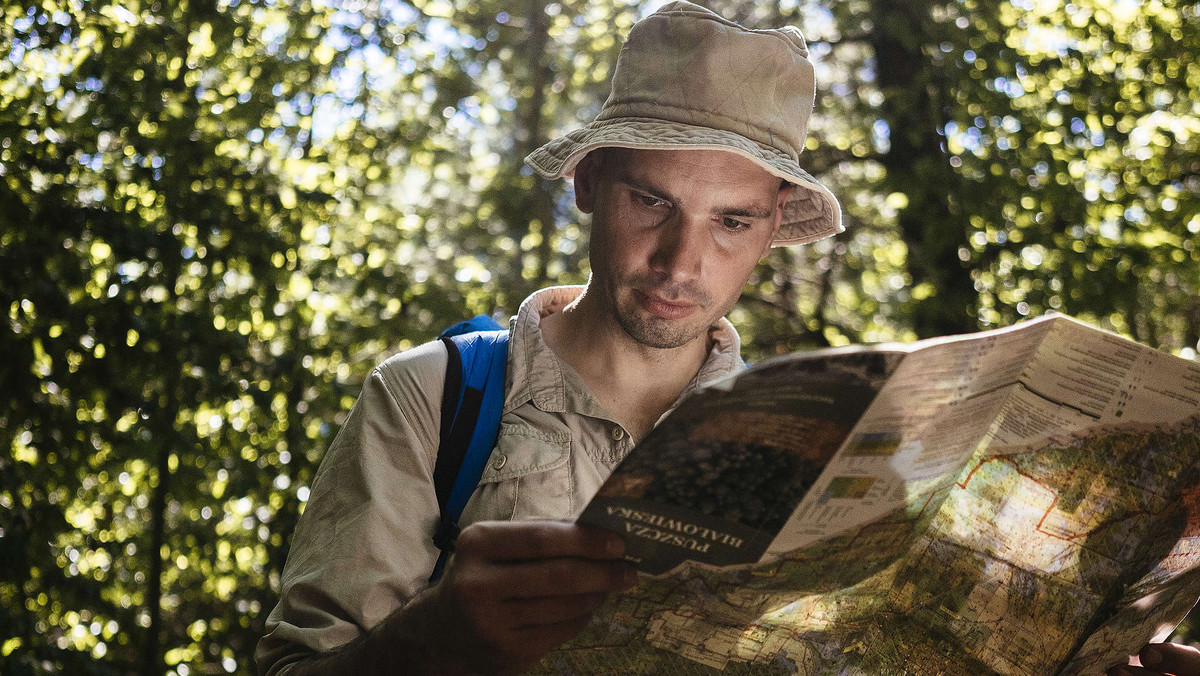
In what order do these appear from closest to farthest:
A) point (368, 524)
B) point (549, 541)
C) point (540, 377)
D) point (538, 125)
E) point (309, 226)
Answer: point (549, 541)
point (368, 524)
point (540, 377)
point (309, 226)
point (538, 125)

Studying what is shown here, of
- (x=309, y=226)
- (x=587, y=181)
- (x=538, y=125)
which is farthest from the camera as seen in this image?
(x=538, y=125)

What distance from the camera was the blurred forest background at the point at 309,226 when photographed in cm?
346

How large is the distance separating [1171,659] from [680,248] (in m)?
1.10

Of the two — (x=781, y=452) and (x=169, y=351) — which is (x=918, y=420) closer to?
(x=781, y=452)

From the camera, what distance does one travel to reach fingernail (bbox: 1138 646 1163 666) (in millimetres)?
1591

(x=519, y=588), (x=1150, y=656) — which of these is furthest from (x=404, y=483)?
(x=1150, y=656)

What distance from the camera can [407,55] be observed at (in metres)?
5.18

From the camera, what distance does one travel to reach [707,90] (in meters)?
1.94

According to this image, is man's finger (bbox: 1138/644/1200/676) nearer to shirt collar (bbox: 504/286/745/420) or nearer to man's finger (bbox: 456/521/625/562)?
shirt collar (bbox: 504/286/745/420)

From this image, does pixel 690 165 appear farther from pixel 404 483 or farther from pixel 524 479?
pixel 404 483

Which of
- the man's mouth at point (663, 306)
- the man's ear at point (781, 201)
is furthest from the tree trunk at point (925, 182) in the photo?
the man's mouth at point (663, 306)

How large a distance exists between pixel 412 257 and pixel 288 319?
1233 mm

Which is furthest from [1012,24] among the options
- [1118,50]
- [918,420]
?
[918,420]

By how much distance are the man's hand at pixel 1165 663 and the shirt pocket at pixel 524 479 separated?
3.17ft
